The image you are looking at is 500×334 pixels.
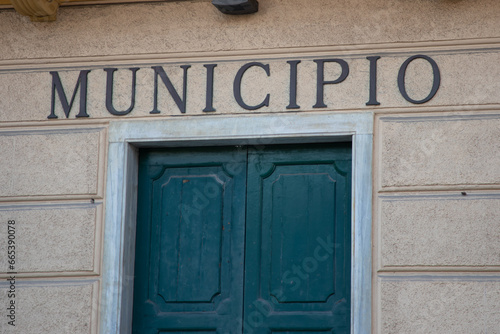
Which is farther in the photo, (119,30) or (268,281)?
(119,30)

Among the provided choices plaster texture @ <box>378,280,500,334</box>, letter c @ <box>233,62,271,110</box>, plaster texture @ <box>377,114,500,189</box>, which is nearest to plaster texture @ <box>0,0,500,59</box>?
letter c @ <box>233,62,271,110</box>

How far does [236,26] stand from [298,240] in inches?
71.3

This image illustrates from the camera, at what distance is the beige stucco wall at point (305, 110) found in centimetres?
652

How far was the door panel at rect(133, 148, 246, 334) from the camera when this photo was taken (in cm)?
698

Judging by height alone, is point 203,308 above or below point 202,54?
below

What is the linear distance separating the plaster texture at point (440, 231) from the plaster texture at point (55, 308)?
231 cm

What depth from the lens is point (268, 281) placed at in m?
6.93

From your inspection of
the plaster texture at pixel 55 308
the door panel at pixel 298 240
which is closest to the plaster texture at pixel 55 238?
the plaster texture at pixel 55 308

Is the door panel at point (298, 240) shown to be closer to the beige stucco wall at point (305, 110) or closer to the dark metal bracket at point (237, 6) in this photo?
the beige stucco wall at point (305, 110)

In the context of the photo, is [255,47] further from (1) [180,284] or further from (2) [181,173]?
(1) [180,284]

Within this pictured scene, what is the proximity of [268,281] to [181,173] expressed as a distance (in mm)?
1150

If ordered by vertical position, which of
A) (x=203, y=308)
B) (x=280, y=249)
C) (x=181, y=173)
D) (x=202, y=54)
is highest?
(x=202, y=54)

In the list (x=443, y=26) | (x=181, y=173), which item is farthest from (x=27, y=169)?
(x=443, y=26)

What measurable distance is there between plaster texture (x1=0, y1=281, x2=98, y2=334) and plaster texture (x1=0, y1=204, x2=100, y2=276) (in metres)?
→ 0.13
